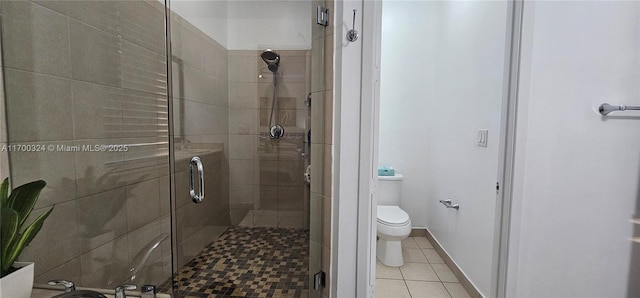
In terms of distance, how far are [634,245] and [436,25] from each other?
2258 millimetres

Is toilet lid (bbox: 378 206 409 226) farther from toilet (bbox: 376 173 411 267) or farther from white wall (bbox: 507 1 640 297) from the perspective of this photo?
white wall (bbox: 507 1 640 297)

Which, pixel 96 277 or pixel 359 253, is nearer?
pixel 96 277

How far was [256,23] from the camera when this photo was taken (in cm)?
146

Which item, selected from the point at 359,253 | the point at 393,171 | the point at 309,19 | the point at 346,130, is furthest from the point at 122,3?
the point at 393,171

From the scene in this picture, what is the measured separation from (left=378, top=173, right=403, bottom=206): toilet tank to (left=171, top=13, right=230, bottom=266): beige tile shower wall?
1.59 m

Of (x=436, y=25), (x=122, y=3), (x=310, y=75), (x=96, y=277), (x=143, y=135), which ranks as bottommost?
(x=96, y=277)

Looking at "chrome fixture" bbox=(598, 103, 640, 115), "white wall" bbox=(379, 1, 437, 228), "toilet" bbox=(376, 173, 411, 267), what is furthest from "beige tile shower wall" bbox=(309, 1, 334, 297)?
"white wall" bbox=(379, 1, 437, 228)

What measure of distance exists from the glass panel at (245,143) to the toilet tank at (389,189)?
4.32ft

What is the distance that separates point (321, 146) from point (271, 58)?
0.58 m

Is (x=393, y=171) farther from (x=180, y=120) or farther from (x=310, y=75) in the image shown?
(x=180, y=120)

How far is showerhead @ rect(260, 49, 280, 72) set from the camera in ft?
4.73

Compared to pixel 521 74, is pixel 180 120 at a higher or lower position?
lower

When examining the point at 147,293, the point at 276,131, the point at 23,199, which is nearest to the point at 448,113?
the point at 276,131

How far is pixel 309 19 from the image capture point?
139 cm
